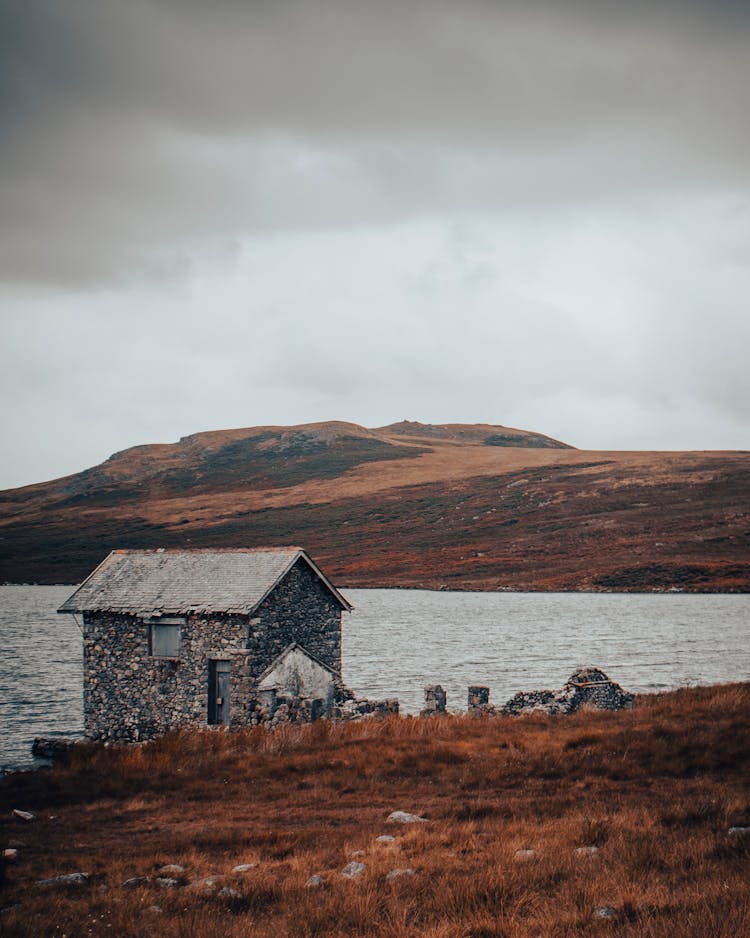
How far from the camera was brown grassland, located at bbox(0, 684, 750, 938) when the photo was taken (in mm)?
9516

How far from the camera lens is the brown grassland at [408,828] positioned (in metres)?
9.52

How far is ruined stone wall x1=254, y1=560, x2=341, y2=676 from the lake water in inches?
322

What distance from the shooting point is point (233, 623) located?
29.6 metres

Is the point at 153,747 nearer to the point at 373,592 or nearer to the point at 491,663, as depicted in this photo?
the point at 491,663

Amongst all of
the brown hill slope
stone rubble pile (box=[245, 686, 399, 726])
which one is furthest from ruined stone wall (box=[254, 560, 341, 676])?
the brown hill slope

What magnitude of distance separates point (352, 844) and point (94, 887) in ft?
12.9

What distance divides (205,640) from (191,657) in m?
0.78

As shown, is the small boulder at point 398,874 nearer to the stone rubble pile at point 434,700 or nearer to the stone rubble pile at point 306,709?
the stone rubble pile at point 306,709

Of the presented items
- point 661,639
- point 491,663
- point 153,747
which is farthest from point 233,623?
point 661,639

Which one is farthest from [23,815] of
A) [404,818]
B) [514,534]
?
[514,534]

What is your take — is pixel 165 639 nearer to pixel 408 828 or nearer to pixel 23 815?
pixel 23 815

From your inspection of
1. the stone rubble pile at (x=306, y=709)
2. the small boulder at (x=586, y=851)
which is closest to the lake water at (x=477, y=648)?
the stone rubble pile at (x=306, y=709)

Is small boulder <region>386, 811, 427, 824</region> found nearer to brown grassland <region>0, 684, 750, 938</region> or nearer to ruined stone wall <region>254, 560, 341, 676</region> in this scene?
brown grassland <region>0, 684, 750, 938</region>

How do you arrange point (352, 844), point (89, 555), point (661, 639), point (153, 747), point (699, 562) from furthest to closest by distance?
1. point (89, 555)
2. point (699, 562)
3. point (661, 639)
4. point (153, 747)
5. point (352, 844)
